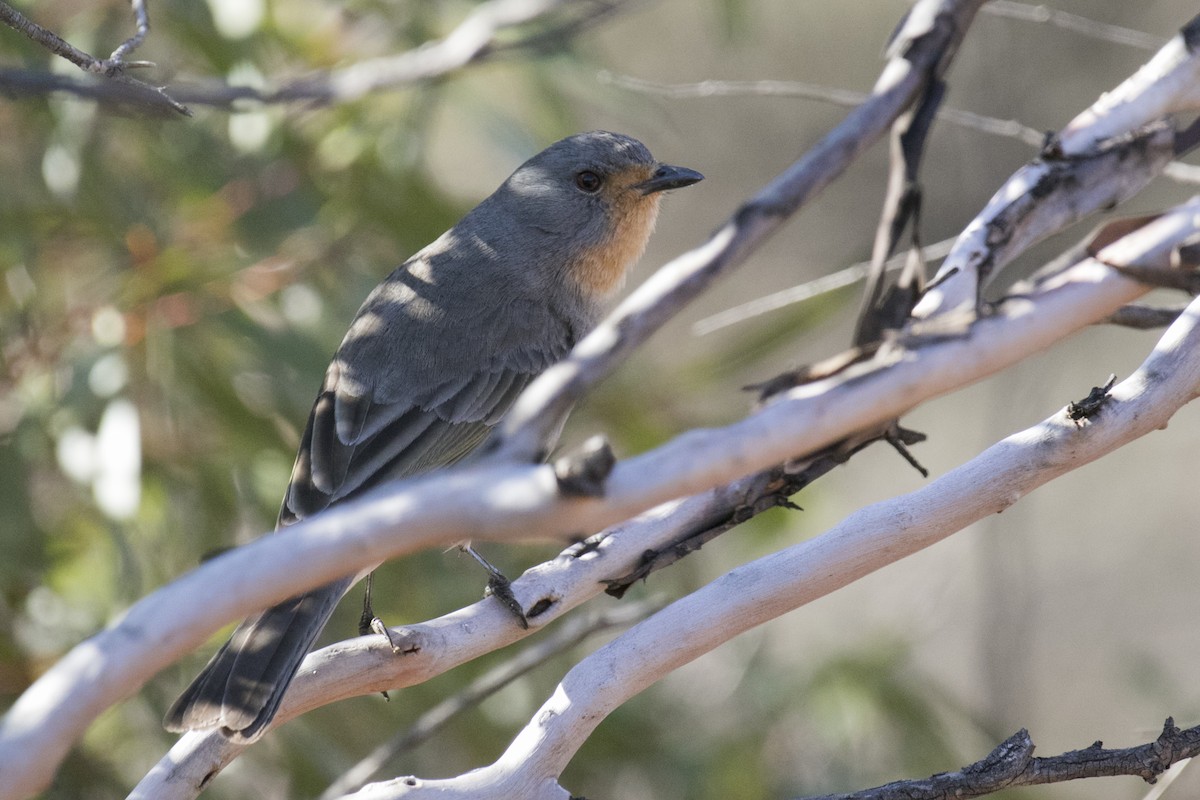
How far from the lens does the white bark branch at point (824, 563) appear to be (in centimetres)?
141

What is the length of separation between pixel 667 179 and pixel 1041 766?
1979 mm

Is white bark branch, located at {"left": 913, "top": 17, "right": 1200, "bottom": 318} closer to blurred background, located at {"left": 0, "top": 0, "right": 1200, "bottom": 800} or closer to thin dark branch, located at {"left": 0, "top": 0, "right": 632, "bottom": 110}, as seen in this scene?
thin dark branch, located at {"left": 0, "top": 0, "right": 632, "bottom": 110}

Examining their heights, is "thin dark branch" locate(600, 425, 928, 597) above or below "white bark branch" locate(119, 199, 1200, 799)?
below

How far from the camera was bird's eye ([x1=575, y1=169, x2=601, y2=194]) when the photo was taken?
323cm

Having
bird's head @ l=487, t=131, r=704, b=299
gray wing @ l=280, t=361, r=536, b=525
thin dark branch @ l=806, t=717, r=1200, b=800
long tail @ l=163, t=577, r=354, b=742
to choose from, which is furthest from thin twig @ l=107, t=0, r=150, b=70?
bird's head @ l=487, t=131, r=704, b=299

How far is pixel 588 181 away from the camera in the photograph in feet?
10.6

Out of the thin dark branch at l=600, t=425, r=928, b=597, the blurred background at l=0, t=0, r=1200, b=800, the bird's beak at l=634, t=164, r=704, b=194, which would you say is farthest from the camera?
the blurred background at l=0, t=0, r=1200, b=800

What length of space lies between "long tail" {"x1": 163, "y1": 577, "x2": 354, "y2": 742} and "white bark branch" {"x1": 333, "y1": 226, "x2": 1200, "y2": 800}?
0.90 feet

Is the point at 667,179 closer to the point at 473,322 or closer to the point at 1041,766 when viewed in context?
the point at 473,322

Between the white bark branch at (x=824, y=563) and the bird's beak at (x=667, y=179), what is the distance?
1750mm

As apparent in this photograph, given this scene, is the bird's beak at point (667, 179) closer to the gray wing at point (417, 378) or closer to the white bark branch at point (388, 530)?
the gray wing at point (417, 378)

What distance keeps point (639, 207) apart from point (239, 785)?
2.12 m

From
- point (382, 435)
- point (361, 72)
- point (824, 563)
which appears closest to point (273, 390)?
point (382, 435)

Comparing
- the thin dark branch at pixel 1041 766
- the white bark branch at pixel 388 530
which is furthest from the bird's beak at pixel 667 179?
the white bark branch at pixel 388 530
